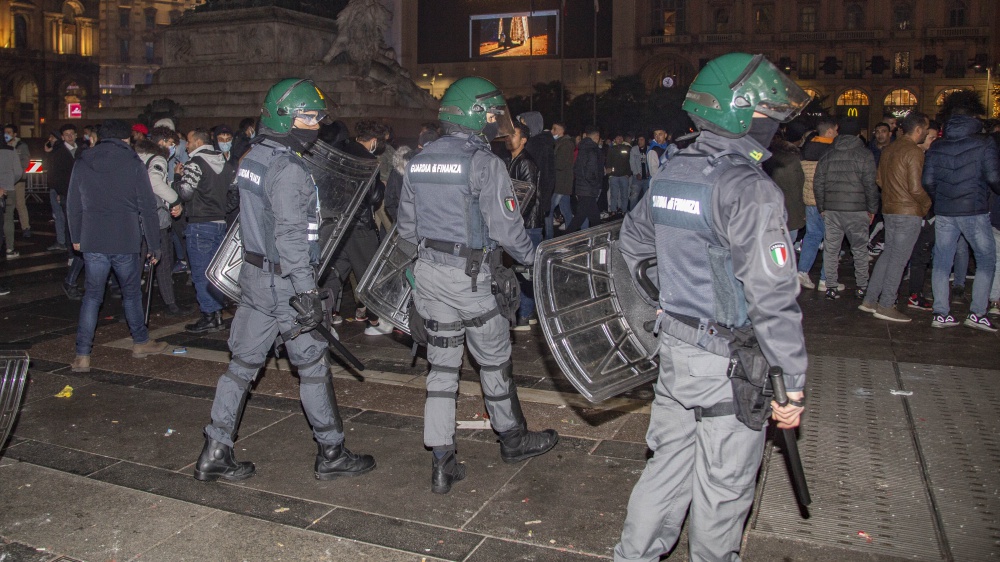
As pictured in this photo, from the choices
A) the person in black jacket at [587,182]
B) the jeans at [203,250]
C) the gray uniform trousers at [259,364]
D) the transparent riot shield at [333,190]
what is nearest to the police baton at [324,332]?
the gray uniform trousers at [259,364]

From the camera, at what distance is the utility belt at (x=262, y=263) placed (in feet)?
14.6

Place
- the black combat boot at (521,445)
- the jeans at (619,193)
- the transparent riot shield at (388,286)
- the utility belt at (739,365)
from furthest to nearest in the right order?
the jeans at (619,193) < the transparent riot shield at (388,286) < the black combat boot at (521,445) < the utility belt at (739,365)

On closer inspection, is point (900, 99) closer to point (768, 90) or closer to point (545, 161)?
point (545, 161)

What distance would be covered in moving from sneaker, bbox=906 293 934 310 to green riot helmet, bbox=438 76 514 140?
6173 millimetres

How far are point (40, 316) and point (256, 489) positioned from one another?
5.72 meters

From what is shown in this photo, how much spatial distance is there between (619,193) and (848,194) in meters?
8.64

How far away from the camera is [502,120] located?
4715mm

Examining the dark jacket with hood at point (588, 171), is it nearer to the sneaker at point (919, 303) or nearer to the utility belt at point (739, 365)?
the sneaker at point (919, 303)

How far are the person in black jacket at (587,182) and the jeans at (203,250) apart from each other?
616 centimetres

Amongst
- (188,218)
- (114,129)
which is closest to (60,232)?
(188,218)

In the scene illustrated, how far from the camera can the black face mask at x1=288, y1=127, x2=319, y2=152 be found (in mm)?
4455

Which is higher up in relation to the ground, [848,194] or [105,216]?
[848,194]

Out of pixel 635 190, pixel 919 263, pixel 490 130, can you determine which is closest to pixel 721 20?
pixel 635 190

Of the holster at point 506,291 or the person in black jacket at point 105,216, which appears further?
the person in black jacket at point 105,216
